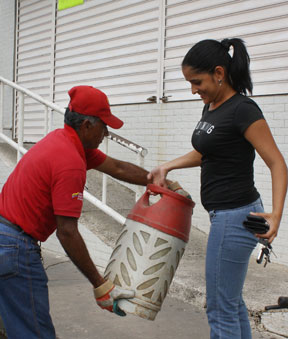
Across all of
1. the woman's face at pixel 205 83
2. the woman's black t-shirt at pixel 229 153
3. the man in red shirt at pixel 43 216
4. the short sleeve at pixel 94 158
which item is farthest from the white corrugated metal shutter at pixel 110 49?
the man in red shirt at pixel 43 216

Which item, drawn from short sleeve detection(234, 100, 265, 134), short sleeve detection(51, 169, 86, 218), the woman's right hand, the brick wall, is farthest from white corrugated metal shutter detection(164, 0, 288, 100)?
short sleeve detection(51, 169, 86, 218)

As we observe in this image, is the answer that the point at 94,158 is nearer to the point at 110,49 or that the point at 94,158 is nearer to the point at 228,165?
the point at 228,165

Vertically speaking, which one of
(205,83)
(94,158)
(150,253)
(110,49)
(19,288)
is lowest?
(19,288)

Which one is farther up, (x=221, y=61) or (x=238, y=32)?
(x=238, y=32)

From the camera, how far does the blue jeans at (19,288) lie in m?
2.20

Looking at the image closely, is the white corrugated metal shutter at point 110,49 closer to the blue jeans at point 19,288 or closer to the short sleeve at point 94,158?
the short sleeve at point 94,158

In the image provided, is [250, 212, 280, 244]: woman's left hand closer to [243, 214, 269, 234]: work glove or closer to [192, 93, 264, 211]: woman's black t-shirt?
[243, 214, 269, 234]: work glove

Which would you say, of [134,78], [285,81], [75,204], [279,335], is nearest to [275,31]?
[285,81]

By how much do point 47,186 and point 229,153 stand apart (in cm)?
87

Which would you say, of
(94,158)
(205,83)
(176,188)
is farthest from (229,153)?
(94,158)

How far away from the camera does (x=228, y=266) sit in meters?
2.35

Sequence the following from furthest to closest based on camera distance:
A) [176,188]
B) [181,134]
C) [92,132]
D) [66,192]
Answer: [181,134] < [176,188] < [92,132] < [66,192]

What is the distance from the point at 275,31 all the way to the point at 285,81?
540 millimetres

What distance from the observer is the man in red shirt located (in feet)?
7.02
